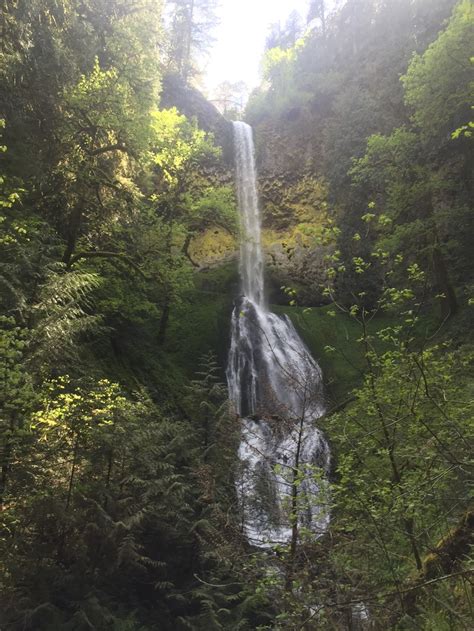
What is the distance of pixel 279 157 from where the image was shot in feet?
89.0

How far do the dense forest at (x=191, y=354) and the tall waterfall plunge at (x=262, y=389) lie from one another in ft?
1.96

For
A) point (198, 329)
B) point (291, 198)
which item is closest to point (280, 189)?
point (291, 198)

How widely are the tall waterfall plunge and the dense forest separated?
0.60 m

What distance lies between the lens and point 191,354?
663 inches

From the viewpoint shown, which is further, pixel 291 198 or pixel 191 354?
pixel 291 198

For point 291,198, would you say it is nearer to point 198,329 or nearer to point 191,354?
point 198,329

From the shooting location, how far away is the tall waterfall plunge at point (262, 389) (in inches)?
313

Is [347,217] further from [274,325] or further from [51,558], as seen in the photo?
[51,558]

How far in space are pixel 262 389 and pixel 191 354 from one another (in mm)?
3130

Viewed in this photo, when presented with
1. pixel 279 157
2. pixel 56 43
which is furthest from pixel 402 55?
pixel 56 43

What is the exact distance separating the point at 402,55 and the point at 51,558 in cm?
2683

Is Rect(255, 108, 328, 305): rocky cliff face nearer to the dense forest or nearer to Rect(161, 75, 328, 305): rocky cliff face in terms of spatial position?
Rect(161, 75, 328, 305): rocky cliff face

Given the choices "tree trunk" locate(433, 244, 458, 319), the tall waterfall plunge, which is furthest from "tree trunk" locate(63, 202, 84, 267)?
"tree trunk" locate(433, 244, 458, 319)

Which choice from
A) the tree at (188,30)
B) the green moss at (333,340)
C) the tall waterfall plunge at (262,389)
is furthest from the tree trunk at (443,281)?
the tree at (188,30)
